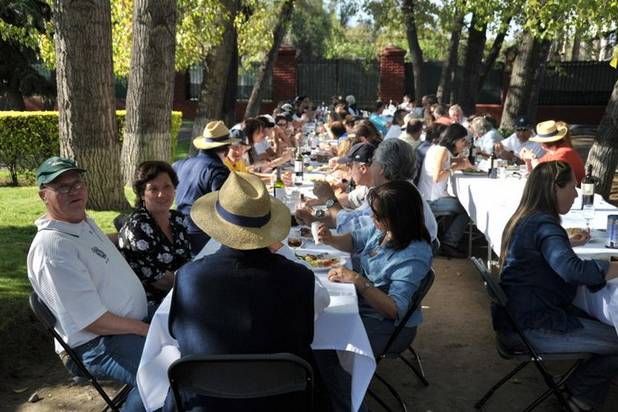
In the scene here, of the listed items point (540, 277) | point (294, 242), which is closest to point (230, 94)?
point (294, 242)

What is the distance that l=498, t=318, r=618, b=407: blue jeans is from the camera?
3.64 meters

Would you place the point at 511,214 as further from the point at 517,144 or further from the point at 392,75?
the point at 392,75

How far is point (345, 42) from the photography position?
58562 millimetres

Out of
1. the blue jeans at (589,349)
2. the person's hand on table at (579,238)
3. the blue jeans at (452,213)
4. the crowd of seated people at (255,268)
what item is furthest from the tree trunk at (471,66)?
the blue jeans at (589,349)

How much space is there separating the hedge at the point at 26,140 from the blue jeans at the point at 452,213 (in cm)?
559

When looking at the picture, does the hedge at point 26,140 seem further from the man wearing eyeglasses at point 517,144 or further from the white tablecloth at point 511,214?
the white tablecloth at point 511,214

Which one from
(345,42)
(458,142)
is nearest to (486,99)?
(458,142)

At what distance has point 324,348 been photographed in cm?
313

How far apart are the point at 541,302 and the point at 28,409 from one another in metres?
3.09

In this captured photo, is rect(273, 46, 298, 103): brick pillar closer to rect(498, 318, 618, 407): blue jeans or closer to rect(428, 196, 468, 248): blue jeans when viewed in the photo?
rect(428, 196, 468, 248): blue jeans

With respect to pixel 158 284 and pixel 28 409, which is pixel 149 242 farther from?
pixel 28 409

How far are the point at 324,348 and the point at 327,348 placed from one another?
15 millimetres

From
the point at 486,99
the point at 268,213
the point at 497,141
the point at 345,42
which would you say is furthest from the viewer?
the point at 345,42

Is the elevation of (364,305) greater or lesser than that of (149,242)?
lesser
